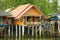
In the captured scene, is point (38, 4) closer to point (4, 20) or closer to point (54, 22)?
point (54, 22)

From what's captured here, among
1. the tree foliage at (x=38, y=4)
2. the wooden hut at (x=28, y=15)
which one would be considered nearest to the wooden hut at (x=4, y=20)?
the wooden hut at (x=28, y=15)

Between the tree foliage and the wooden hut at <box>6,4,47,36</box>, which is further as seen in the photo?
the tree foliage

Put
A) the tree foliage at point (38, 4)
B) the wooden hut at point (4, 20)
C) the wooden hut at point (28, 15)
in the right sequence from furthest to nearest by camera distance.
Result: the tree foliage at point (38, 4), the wooden hut at point (28, 15), the wooden hut at point (4, 20)

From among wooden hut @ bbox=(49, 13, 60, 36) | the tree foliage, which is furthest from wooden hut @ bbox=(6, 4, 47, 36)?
the tree foliage

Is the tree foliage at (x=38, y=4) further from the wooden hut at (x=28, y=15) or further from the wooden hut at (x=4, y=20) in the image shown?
the wooden hut at (x=4, y=20)

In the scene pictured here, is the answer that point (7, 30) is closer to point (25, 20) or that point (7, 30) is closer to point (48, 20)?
point (25, 20)

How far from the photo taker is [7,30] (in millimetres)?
48031

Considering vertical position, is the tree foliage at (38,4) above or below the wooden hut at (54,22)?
above

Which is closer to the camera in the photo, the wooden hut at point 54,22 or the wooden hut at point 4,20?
the wooden hut at point 4,20

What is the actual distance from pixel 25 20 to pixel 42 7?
8333mm

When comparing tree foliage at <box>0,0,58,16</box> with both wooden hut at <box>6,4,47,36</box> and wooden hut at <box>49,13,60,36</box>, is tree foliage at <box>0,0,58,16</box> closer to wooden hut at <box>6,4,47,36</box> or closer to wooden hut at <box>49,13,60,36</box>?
wooden hut at <box>49,13,60,36</box>

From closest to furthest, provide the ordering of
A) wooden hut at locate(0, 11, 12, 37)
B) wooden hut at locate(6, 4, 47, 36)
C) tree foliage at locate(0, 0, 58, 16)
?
wooden hut at locate(0, 11, 12, 37) < wooden hut at locate(6, 4, 47, 36) < tree foliage at locate(0, 0, 58, 16)

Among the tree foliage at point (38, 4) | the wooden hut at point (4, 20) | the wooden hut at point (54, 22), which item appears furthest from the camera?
the tree foliage at point (38, 4)

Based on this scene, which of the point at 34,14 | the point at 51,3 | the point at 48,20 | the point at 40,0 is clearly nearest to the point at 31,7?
the point at 34,14
